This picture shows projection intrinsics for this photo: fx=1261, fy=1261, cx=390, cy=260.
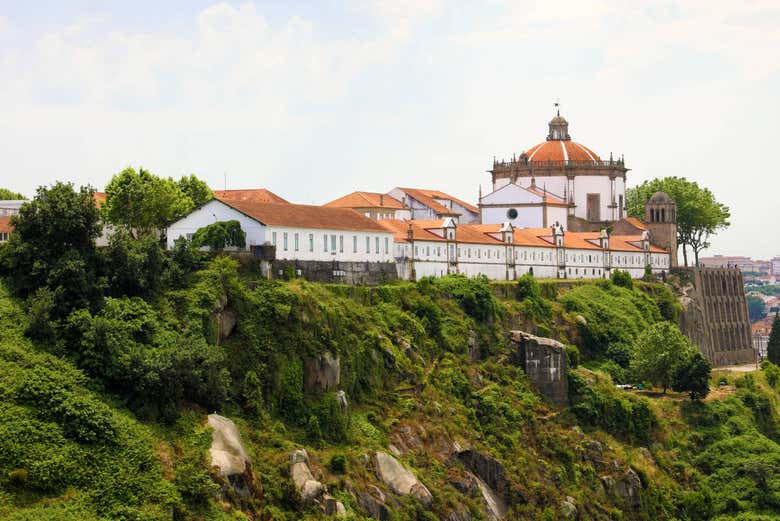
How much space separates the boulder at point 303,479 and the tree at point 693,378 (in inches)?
1673

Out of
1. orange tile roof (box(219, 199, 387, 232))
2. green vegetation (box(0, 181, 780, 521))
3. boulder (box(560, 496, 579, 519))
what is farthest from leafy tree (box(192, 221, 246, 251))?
boulder (box(560, 496, 579, 519))

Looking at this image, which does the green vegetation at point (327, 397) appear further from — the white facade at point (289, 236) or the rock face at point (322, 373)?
the white facade at point (289, 236)

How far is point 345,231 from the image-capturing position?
83.3m

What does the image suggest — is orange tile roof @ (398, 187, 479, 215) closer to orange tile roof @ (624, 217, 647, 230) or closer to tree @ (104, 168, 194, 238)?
orange tile roof @ (624, 217, 647, 230)

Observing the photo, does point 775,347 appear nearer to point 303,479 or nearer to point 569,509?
point 569,509

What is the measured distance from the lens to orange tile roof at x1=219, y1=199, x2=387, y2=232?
76.6 m

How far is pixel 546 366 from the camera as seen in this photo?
87188 mm

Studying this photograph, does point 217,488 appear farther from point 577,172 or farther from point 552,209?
point 577,172

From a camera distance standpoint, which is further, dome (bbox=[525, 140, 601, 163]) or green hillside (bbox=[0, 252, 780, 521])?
dome (bbox=[525, 140, 601, 163])

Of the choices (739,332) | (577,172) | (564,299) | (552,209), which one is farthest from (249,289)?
(739,332)

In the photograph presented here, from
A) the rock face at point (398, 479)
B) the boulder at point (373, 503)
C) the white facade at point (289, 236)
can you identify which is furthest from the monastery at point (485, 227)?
the boulder at point (373, 503)

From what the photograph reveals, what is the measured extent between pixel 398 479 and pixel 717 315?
242 ft

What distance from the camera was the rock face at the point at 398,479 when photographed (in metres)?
64.6

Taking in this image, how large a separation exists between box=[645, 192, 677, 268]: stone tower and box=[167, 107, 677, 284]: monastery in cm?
10
